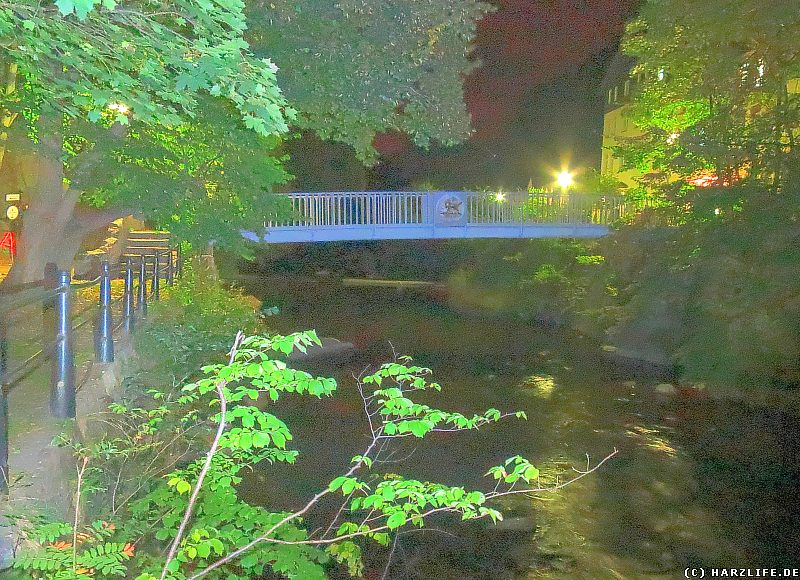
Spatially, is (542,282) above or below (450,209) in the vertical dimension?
below

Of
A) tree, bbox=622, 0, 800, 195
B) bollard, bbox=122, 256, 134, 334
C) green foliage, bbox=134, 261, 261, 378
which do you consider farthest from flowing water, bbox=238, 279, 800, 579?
tree, bbox=622, 0, 800, 195

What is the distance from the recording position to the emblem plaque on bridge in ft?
69.0

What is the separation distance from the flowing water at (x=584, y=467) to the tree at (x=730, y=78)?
484 cm

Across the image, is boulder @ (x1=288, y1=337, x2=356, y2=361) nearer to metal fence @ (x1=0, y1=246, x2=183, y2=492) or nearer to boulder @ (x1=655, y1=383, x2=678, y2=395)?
boulder @ (x1=655, y1=383, x2=678, y2=395)

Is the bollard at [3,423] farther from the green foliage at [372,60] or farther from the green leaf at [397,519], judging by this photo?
the green foliage at [372,60]

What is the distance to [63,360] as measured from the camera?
16.1 ft

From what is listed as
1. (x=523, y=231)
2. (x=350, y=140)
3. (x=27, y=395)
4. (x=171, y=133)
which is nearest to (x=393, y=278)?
(x=523, y=231)

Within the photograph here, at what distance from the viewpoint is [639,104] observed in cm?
1925

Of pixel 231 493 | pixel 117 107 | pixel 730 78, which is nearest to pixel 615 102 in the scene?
pixel 730 78

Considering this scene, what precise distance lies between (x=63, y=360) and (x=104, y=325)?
1583 mm

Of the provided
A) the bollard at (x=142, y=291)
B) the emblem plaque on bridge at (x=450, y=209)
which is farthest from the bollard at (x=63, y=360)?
the emblem plaque on bridge at (x=450, y=209)

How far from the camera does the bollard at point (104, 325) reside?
20.4 ft

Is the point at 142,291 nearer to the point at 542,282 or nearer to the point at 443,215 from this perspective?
the point at 443,215

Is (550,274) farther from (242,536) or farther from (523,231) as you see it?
(242,536)
